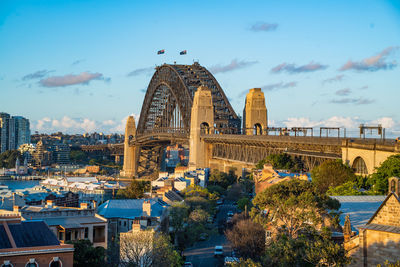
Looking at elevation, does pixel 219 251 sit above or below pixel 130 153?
below

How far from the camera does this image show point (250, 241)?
1607 inches

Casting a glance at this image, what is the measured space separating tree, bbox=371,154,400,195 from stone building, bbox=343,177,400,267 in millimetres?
20983

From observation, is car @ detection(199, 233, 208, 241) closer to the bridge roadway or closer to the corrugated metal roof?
the bridge roadway

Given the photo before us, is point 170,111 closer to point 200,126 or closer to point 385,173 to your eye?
point 200,126

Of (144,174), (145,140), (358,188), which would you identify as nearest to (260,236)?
(358,188)

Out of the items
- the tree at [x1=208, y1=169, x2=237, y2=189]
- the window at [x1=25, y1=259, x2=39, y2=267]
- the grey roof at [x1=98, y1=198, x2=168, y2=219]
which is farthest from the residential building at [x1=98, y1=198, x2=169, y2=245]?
the tree at [x1=208, y1=169, x2=237, y2=189]

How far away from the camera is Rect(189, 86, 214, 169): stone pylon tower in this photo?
356 ft

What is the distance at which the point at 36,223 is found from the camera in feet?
87.6

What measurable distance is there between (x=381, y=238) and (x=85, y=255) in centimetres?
1489

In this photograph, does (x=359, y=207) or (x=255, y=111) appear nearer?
(x=359, y=207)

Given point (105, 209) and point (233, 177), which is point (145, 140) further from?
point (105, 209)

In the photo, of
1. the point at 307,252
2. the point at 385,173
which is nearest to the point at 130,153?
the point at 385,173

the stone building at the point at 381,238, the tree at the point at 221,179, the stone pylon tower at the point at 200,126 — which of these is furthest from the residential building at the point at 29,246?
the stone pylon tower at the point at 200,126

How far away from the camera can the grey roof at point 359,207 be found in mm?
32219
